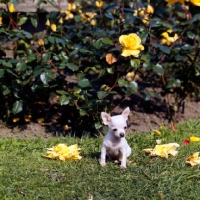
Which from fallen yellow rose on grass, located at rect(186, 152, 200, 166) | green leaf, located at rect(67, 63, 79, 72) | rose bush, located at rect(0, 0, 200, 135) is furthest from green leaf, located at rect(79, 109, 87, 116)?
fallen yellow rose on grass, located at rect(186, 152, 200, 166)

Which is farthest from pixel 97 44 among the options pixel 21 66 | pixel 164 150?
pixel 164 150

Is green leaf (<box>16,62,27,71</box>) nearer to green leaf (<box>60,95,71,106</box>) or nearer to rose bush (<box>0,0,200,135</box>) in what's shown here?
rose bush (<box>0,0,200,135</box>)

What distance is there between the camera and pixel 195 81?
651 centimetres

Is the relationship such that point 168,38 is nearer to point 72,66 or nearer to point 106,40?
point 106,40

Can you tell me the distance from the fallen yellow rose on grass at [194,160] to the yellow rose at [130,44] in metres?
1.04

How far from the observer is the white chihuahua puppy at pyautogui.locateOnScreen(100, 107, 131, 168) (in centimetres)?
418

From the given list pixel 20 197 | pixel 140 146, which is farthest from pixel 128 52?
pixel 20 197

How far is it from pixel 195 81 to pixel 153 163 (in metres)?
2.25

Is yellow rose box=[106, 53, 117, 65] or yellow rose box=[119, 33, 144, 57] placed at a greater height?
yellow rose box=[119, 33, 144, 57]

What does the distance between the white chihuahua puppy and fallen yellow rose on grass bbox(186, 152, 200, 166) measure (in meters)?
0.49

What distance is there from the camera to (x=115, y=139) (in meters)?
4.31

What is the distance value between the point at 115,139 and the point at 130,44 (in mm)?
978

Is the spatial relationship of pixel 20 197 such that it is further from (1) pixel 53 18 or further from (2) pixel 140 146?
(1) pixel 53 18

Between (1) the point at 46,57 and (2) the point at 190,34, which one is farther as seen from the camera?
(2) the point at 190,34
